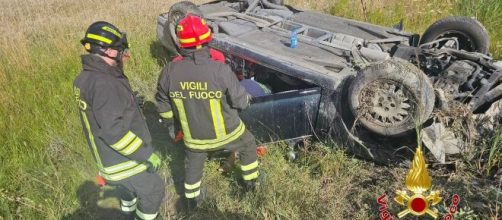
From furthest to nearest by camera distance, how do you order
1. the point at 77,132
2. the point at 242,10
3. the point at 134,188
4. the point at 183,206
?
the point at 242,10
the point at 77,132
the point at 183,206
the point at 134,188

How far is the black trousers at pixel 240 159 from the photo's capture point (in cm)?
326

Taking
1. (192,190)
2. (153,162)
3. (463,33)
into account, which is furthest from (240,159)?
(463,33)

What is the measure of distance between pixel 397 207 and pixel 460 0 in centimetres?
532

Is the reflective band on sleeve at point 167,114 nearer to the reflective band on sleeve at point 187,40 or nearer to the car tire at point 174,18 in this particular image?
the reflective band on sleeve at point 187,40

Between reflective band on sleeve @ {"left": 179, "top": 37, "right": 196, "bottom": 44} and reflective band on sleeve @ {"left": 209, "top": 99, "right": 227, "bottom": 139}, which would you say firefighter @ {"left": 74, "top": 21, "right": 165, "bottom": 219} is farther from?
reflective band on sleeve @ {"left": 209, "top": 99, "right": 227, "bottom": 139}

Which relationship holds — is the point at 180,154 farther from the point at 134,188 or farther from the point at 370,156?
the point at 370,156

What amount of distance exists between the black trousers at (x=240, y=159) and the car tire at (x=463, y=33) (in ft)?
8.16

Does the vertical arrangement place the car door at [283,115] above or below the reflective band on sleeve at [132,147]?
below

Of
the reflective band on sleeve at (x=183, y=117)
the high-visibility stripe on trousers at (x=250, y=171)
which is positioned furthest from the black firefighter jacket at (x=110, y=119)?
the high-visibility stripe on trousers at (x=250, y=171)

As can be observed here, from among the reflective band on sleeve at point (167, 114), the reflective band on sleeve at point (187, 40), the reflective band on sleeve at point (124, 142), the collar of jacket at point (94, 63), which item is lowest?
the reflective band on sleeve at point (167, 114)

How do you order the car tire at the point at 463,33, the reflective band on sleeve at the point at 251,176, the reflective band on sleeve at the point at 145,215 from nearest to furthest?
1. the reflective band on sleeve at the point at 145,215
2. the reflective band on sleeve at the point at 251,176
3. the car tire at the point at 463,33

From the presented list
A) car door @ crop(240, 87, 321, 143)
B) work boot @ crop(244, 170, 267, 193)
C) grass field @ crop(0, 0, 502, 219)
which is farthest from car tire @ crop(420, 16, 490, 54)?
work boot @ crop(244, 170, 267, 193)

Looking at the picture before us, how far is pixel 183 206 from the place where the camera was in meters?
3.66

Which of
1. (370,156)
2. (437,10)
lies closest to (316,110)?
(370,156)
